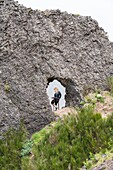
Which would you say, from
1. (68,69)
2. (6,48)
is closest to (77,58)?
(68,69)

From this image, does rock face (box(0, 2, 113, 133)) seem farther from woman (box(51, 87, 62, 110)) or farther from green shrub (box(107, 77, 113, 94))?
woman (box(51, 87, 62, 110))

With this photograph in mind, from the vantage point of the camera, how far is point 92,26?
1794cm

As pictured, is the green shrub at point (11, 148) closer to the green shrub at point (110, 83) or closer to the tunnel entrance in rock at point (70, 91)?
the tunnel entrance in rock at point (70, 91)

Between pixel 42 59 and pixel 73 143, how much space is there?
16.0 feet

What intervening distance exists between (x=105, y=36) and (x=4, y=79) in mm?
5351

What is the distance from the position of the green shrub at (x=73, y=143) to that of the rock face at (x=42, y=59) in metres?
2.06

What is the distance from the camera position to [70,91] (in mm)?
16891

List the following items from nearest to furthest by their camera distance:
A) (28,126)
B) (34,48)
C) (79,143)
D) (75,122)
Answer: (79,143), (75,122), (28,126), (34,48)

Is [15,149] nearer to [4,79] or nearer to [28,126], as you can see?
[28,126]

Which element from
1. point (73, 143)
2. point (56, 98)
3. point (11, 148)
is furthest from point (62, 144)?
point (56, 98)

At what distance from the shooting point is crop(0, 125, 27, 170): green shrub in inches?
503

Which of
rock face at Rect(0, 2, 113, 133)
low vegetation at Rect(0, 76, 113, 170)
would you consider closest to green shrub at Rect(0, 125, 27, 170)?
low vegetation at Rect(0, 76, 113, 170)

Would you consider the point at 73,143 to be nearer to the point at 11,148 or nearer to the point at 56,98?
the point at 11,148

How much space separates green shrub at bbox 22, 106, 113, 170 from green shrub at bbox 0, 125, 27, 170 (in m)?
0.53
